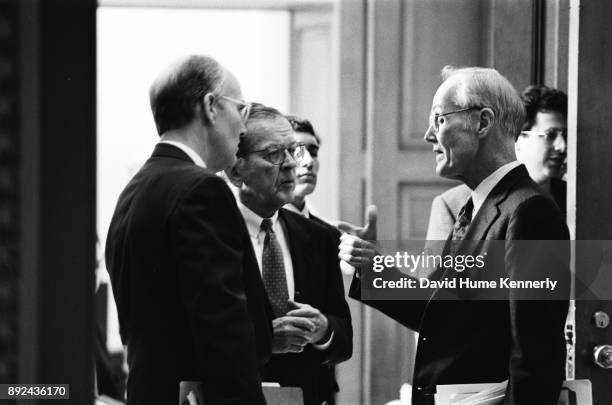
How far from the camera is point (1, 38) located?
43 centimetres

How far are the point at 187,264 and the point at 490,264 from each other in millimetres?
728

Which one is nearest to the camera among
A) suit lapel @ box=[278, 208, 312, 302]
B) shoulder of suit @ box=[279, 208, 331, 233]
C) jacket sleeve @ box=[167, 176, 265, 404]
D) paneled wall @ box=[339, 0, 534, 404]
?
jacket sleeve @ box=[167, 176, 265, 404]

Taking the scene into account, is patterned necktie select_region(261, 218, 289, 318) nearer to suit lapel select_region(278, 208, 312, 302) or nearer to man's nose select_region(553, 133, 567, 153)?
suit lapel select_region(278, 208, 312, 302)

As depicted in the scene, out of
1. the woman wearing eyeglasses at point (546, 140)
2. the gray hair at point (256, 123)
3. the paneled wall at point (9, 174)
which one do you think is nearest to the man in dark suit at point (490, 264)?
the gray hair at point (256, 123)

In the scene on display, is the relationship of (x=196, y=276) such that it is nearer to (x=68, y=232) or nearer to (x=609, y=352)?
(x=68, y=232)

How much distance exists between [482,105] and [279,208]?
0.63 meters

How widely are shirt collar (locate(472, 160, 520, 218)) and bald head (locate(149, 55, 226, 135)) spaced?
0.68m

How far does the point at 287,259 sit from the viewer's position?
215 cm

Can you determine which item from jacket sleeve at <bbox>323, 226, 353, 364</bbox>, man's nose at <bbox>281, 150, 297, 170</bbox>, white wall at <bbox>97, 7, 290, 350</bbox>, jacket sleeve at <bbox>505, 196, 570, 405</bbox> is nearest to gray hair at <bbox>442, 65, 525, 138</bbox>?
jacket sleeve at <bbox>505, 196, 570, 405</bbox>

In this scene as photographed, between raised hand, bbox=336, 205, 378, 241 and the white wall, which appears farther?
the white wall

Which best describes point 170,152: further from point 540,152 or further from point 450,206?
point 540,152

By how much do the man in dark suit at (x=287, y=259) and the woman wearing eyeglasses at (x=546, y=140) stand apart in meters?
0.72

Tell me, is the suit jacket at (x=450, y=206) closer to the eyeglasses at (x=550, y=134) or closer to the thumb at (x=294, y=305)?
the eyeglasses at (x=550, y=134)

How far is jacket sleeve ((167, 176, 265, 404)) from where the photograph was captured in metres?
1.42
